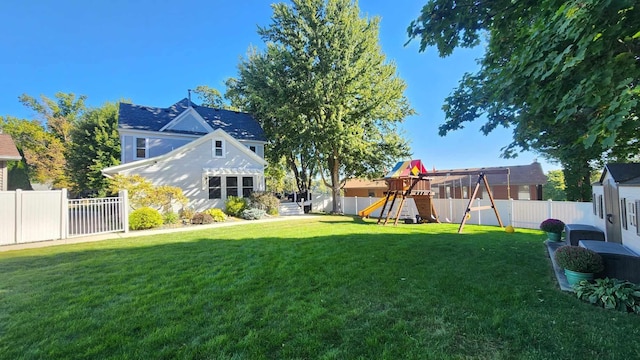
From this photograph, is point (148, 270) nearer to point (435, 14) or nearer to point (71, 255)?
point (71, 255)

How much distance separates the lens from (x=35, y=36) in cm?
1756

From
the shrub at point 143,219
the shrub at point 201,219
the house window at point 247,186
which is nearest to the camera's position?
the shrub at point 143,219

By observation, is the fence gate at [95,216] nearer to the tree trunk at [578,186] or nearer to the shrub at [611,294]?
the shrub at [611,294]

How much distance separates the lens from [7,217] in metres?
8.45

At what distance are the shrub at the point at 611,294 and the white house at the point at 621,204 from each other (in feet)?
3.28

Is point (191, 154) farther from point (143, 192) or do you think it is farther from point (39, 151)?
point (39, 151)

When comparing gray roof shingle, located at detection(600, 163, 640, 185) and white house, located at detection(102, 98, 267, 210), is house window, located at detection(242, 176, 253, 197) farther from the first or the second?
gray roof shingle, located at detection(600, 163, 640, 185)

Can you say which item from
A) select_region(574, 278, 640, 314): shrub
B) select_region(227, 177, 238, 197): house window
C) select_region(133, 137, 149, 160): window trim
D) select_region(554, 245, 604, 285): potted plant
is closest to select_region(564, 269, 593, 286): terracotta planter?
select_region(554, 245, 604, 285): potted plant

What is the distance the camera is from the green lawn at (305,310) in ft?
8.37

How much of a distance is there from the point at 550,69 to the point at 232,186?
53.8ft

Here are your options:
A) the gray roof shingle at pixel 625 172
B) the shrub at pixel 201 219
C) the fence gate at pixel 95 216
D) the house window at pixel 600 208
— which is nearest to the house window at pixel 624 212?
the gray roof shingle at pixel 625 172

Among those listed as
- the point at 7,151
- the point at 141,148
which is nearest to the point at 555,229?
the point at 141,148

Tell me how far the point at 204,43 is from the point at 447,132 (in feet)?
55.0

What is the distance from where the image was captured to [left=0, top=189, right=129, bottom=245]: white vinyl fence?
333 inches
